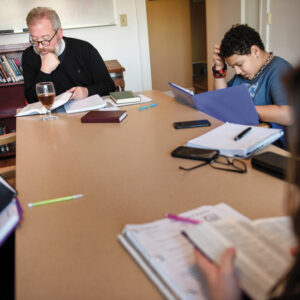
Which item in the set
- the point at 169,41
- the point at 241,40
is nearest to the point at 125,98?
the point at 241,40

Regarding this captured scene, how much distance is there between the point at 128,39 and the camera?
3.58 meters

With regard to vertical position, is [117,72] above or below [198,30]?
below

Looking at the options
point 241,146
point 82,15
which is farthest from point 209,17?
point 241,146

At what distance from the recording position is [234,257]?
490mm

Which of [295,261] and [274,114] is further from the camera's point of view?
[274,114]

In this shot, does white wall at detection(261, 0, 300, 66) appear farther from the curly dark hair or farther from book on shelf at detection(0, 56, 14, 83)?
book on shelf at detection(0, 56, 14, 83)

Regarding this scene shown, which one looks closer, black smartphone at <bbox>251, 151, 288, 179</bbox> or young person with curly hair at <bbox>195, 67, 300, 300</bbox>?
young person with curly hair at <bbox>195, 67, 300, 300</bbox>

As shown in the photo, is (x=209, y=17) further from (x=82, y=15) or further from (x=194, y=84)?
(x=194, y=84)

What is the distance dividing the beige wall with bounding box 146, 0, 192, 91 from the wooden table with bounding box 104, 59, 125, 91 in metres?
2.27

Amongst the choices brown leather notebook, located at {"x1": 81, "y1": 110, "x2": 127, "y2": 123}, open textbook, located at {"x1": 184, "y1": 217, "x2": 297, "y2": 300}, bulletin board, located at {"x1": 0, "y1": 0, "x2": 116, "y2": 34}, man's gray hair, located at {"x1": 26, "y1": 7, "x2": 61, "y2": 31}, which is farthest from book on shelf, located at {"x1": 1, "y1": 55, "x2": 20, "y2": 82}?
open textbook, located at {"x1": 184, "y1": 217, "x2": 297, "y2": 300}

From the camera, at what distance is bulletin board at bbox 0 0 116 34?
125 inches

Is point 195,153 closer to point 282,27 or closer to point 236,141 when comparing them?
point 236,141

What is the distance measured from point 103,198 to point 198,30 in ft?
23.2

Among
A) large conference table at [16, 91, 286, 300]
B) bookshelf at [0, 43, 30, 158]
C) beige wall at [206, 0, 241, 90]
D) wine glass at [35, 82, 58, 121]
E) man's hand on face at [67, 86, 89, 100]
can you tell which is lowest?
bookshelf at [0, 43, 30, 158]
